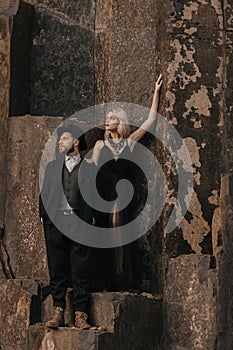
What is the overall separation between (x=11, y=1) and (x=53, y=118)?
1169 mm

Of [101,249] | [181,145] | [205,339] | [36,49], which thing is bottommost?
[205,339]

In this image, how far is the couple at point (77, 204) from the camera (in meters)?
9.31

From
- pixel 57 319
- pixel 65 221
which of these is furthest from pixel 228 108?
pixel 57 319

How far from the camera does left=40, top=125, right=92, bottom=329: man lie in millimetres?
9305

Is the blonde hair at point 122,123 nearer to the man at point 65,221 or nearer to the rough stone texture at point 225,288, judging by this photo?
the man at point 65,221

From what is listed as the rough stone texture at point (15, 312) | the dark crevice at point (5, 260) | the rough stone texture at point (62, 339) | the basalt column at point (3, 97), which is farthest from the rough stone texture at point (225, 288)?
the basalt column at point (3, 97)

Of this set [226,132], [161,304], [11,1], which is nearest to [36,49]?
[11,1]

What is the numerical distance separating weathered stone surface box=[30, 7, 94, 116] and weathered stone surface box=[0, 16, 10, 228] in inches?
12.1

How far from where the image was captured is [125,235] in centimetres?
961

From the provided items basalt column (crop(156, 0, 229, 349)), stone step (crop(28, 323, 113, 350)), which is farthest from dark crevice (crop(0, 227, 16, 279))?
basalt column (crop(156, 0, 229, 349))

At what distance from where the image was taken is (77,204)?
9.42 metres

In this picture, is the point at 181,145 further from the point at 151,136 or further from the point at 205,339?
the point at 205,339

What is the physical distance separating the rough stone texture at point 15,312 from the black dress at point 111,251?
53 centimetres

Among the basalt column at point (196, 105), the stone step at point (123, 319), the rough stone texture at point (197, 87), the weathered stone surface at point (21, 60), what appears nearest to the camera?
the stone step at point (123, 319)
